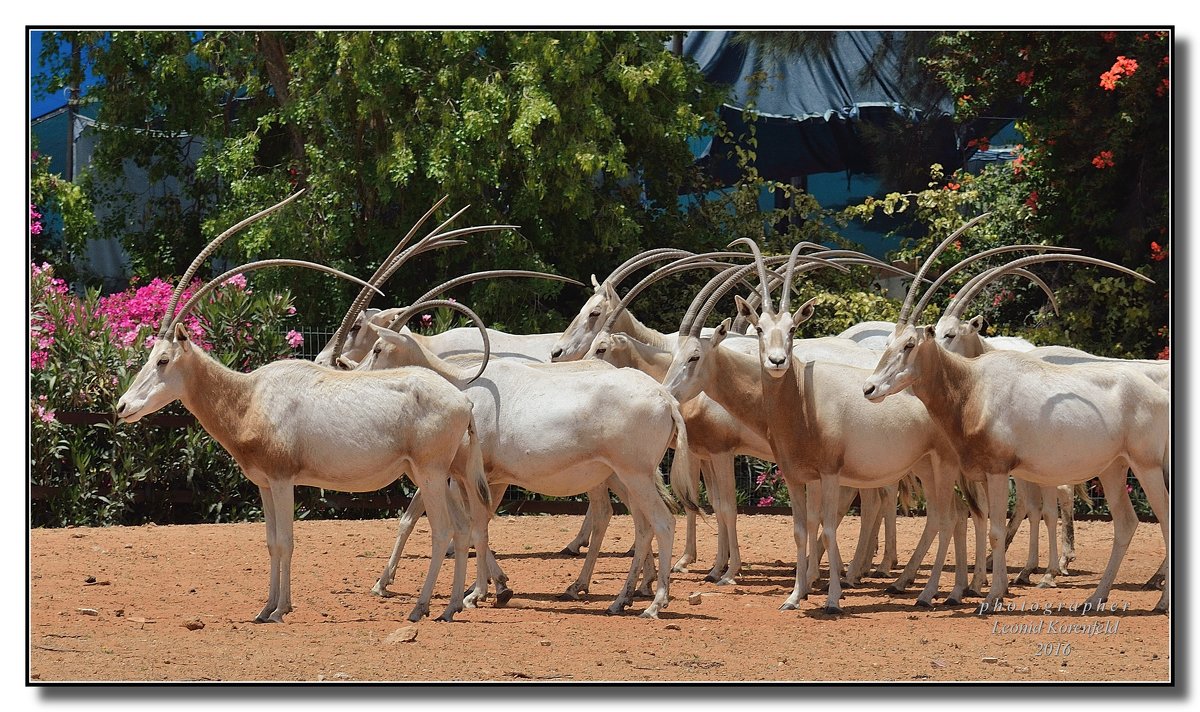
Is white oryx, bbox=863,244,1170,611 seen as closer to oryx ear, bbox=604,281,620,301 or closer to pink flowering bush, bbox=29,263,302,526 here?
oryx ear, bbox=604,281,620,301

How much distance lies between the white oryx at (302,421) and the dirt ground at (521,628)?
0.74 metres

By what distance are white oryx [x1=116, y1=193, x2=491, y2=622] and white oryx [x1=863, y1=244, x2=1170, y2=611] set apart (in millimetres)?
2762

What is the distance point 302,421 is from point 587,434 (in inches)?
69.4

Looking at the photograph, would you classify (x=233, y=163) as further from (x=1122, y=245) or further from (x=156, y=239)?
(x=1122, y=245)

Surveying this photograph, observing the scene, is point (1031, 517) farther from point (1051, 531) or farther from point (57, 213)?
point (57, 213)

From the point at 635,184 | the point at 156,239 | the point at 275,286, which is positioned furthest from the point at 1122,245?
the point at 156,239

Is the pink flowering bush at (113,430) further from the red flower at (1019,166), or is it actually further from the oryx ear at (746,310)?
the red flower at (1019,166)

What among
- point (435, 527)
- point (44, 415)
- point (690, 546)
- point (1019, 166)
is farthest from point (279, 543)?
point (1019, 166)

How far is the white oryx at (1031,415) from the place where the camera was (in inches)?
374

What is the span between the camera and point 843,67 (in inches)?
749

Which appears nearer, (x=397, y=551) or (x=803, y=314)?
(x=803, y=314)

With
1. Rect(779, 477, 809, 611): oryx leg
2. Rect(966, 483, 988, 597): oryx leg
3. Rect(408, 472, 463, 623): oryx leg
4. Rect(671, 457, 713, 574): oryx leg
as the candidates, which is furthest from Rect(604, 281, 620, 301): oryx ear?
Rect(408, 472, 463, 623): oryx leg

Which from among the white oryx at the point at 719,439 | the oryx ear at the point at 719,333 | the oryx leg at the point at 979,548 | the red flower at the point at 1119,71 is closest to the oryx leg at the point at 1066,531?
the white oryx at the point at 719,439

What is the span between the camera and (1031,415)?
376 inches
